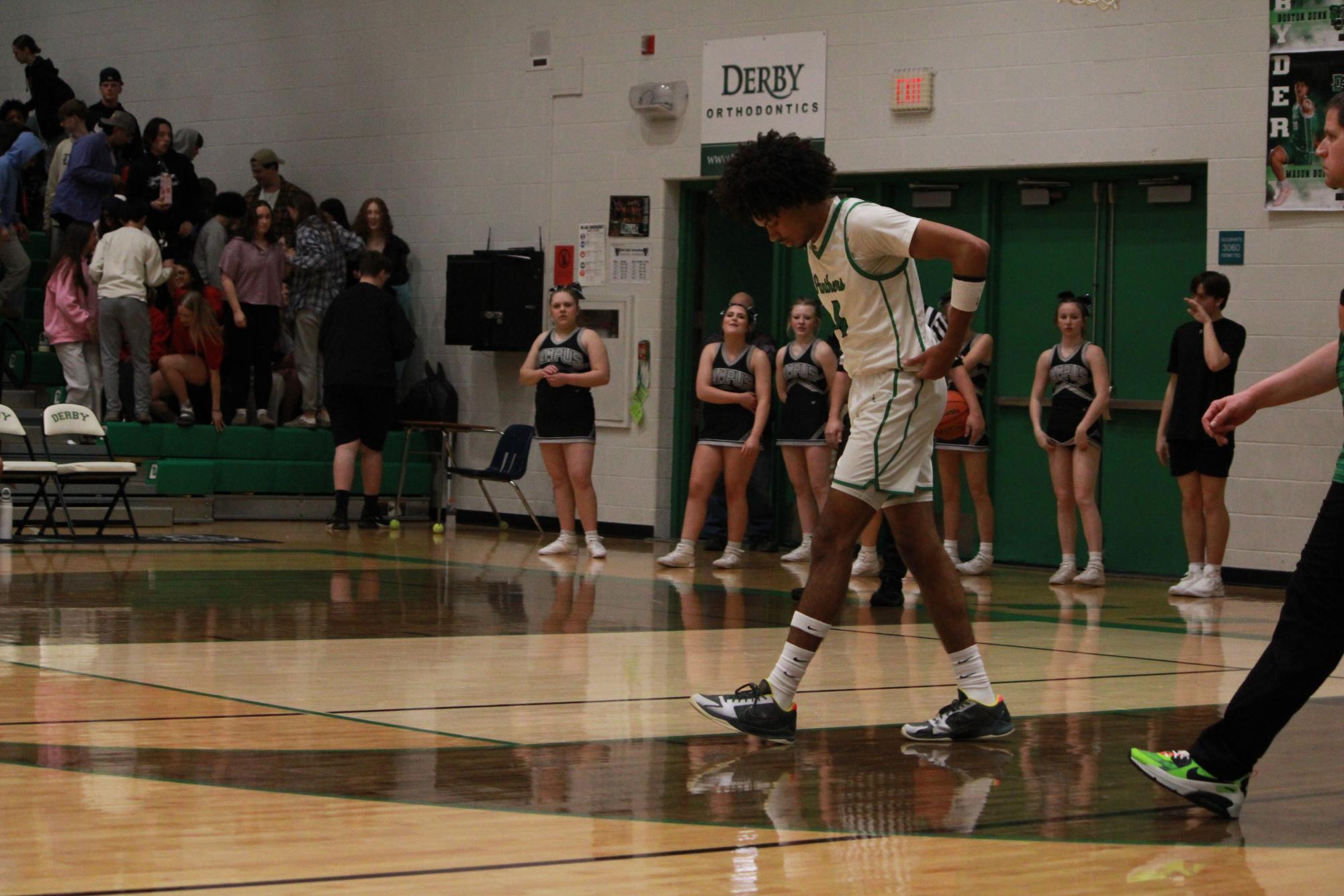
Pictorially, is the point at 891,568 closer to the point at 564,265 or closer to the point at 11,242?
the point at 564,265

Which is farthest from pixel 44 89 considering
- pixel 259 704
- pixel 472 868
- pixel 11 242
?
pixel 472 868

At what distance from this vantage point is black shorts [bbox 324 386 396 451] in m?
14.0

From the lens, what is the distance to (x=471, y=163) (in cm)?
1566

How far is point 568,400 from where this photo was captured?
12.1m

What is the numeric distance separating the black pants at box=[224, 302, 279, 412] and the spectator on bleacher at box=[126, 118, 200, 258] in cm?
138

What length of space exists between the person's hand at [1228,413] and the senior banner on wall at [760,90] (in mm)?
9442

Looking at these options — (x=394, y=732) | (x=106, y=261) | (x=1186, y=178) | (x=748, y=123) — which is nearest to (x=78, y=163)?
(x=106, y=261)

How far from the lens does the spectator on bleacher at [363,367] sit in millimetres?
13969

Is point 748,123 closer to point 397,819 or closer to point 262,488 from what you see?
point 262,488

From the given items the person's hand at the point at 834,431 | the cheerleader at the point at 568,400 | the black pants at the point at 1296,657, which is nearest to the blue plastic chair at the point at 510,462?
the cheerleader at the point at 568,400

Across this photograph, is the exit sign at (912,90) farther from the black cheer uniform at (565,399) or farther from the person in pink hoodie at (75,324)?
the person in pink hoodie at (75,324)

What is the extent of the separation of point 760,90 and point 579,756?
10.0 meters

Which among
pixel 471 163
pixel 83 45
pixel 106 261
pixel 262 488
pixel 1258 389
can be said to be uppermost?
pixel 83 45

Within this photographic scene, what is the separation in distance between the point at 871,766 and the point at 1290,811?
3.29 ft
